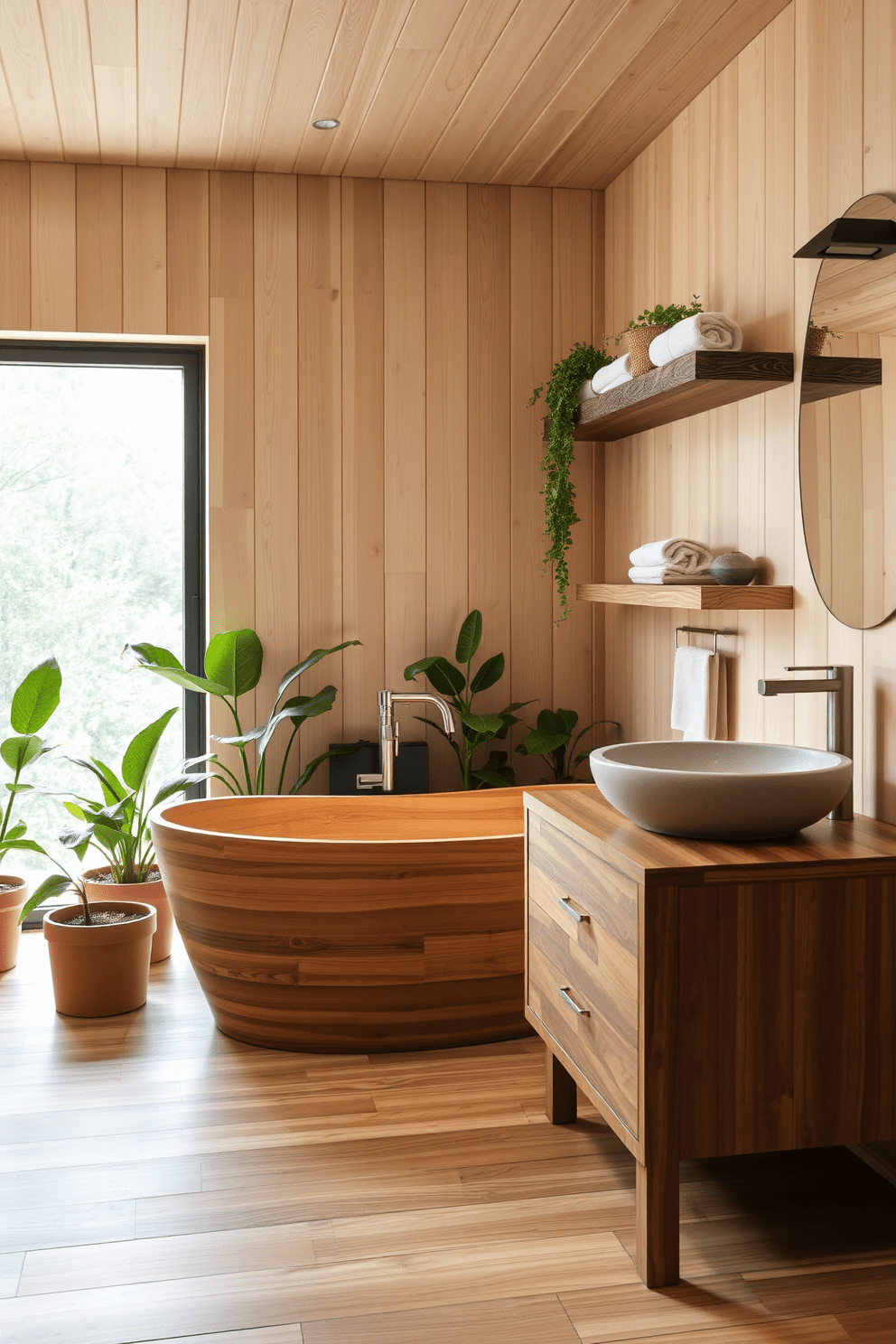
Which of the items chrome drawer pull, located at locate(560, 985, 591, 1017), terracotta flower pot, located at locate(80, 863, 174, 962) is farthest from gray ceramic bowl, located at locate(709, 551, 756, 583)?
terracotta flower pot, located at locate(80, 863, 174, 962)

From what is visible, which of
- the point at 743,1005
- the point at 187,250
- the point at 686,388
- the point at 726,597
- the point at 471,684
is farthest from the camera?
the point at 471,684

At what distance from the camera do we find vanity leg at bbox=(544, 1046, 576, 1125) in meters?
2.50

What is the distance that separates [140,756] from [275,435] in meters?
1.18

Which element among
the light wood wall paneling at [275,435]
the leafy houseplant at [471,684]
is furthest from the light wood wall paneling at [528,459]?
the light wood wall paneling at [275,435]

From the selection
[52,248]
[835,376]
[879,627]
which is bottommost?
[879,627]

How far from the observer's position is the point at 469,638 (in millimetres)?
3867

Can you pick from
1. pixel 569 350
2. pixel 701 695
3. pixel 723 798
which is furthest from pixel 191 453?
pixel 723 798

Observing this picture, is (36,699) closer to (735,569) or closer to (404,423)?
(404,423)

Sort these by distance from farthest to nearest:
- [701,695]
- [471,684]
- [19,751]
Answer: [471,684] → [19,751] → [701,695]

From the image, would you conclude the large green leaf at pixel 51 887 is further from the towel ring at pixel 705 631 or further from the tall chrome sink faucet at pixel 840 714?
the tall chrome sink faucet at pixel 840 714

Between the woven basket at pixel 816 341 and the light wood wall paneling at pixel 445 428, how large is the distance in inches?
62.6

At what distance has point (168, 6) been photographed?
9.06ft

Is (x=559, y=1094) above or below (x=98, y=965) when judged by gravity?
below

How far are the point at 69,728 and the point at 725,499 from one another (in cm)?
237
